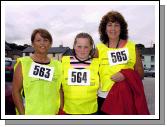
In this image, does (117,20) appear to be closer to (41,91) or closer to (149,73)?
(149,73)

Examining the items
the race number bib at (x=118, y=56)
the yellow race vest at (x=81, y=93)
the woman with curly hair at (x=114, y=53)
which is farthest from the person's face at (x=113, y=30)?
the yellow race vest at (x=81, y=93)

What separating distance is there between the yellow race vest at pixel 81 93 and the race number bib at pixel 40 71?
111mm

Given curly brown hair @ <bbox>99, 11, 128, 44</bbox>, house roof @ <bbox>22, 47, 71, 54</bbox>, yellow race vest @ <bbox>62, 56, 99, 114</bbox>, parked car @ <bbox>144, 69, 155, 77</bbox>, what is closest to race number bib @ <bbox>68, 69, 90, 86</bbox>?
yellow race vest @ <bbox>62, 56, 99, 114</bbox>

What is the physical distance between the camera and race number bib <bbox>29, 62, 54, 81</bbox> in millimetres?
1540

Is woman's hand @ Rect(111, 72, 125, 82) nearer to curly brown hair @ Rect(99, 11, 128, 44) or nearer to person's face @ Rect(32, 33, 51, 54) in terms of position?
curly brown hair @ Rect(99, 11, 128, 44)

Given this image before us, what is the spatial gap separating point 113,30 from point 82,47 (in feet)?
0.85

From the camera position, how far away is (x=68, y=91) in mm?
1553

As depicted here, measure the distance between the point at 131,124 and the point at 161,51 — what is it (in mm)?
575

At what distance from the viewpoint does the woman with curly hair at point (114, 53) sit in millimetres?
1564

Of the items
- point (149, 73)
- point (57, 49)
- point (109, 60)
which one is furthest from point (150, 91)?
point (57, 49)

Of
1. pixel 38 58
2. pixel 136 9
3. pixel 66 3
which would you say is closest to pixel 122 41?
pixel 136 9

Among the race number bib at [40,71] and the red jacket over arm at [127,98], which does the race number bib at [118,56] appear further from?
the race number bib at [40,71]

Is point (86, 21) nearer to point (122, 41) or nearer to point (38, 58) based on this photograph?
point (122, 41)

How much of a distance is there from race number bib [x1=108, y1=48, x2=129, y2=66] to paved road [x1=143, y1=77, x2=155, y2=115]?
222mm
